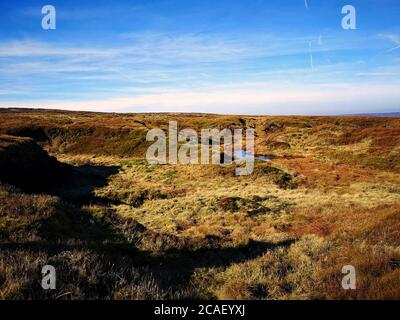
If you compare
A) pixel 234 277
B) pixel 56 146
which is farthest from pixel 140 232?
pixel 56 146

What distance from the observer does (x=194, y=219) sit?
25.6 meters

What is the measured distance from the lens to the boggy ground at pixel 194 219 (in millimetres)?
8461

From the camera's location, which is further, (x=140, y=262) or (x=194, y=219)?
(x=194, y=219)

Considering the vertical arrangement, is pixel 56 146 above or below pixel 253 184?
above

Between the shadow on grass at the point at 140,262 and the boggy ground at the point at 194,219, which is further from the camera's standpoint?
the boggy ground at the point at 194,219

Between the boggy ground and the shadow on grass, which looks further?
the boggy ground

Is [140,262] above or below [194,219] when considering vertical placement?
above

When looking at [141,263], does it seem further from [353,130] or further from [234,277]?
[353,130]

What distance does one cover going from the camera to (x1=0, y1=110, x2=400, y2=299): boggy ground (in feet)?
27.8

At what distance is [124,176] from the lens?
41688mm

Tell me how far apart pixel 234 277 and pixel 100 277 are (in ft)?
12.7
